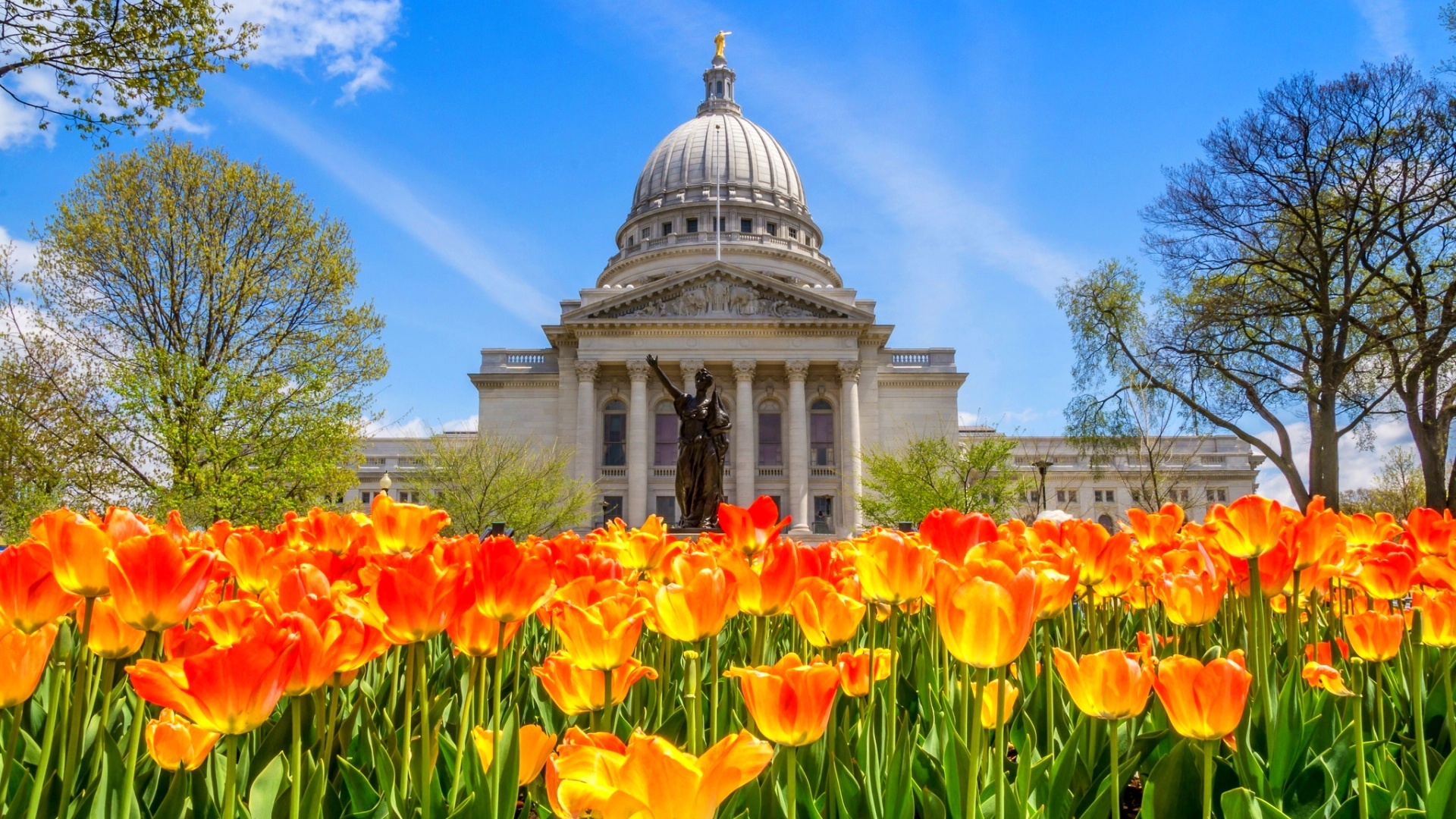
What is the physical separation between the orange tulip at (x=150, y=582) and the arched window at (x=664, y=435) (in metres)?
46.2

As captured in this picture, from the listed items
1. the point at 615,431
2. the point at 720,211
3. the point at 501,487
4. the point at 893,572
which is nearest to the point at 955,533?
the point at 893,572

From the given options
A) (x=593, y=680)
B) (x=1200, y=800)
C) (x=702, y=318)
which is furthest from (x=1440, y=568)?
(x=702, y=318)

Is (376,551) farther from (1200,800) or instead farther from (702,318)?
(702,318)

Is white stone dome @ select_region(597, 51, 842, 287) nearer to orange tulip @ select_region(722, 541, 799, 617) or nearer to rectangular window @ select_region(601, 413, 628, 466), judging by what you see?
rectangular window @ select_region(601, 413, 628, 466)

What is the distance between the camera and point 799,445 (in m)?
46.8

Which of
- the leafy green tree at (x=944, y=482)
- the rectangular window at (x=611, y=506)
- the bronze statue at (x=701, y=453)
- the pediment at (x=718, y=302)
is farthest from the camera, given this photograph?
the pediment at (x=718, y=302)

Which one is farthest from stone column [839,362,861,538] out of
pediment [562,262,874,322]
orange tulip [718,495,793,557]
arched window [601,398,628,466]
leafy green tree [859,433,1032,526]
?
orange tulip [718,495,793,557]

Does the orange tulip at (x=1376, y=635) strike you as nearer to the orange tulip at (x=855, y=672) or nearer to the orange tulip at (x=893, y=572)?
the orange tulip at (x=893, y=572)

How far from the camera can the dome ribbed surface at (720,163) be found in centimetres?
7200

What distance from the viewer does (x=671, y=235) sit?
223ft

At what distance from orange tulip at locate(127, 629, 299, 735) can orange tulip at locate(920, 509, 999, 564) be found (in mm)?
1699

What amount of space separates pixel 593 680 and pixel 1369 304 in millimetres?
27406

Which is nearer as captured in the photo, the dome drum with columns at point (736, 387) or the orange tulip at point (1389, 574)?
the orange tulip at point (1389, 574)

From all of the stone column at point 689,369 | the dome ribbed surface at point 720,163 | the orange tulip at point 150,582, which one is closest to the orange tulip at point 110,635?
the orange tulip at point 150,582
